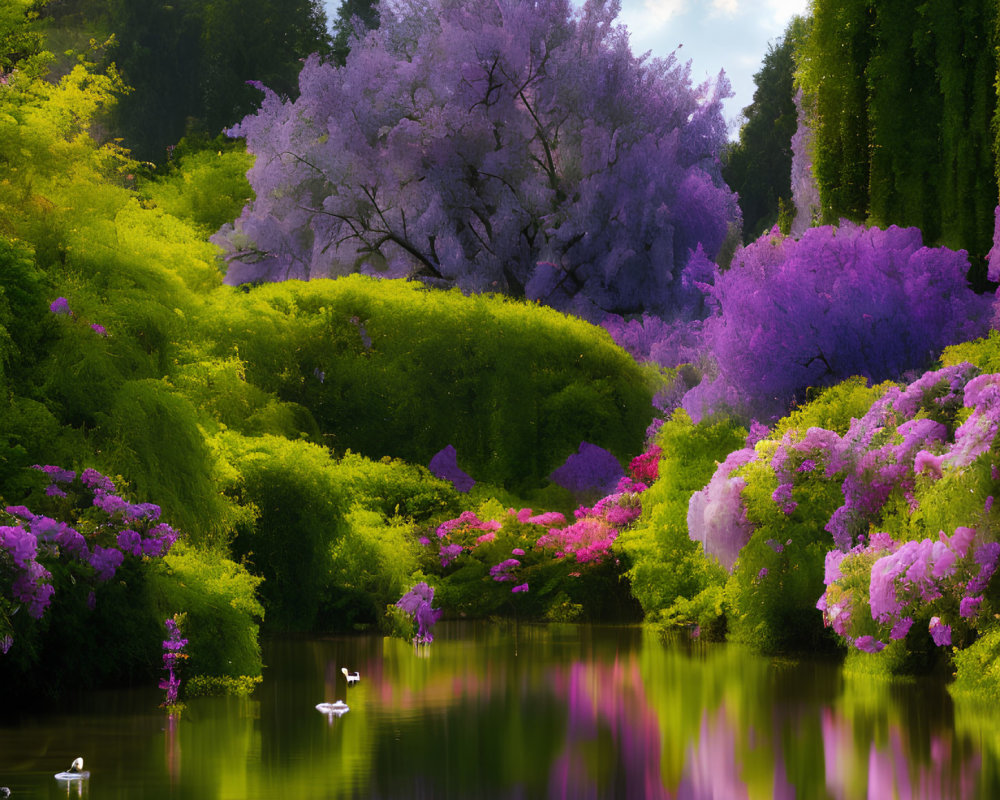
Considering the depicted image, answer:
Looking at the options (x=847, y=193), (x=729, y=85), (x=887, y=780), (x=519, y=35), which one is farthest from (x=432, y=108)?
(x=887, y=780)

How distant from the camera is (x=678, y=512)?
20625 millimetres

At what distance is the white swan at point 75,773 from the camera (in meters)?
9.20

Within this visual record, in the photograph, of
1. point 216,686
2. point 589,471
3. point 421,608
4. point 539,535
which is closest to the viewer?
point 216,686

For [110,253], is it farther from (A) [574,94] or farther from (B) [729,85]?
(B) [729,85]

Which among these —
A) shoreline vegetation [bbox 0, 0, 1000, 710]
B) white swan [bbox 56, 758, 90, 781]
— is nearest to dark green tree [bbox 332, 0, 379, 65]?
shoreline vegetation [bbox 0, 0, 1000, 710]

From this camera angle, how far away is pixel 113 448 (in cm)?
1329

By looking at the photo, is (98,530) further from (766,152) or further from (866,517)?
(766,152)

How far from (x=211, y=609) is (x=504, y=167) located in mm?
22656

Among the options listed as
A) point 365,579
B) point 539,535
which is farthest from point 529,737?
point 539,535

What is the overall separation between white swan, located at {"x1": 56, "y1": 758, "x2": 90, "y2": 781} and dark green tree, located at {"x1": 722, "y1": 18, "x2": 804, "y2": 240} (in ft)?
140

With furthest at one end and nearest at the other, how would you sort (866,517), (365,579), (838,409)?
(365,579), (838,409), (866,517)

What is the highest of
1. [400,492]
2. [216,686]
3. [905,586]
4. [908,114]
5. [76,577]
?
[908,114]

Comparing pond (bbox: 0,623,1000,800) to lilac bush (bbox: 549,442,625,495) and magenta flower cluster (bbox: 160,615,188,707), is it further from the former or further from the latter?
lilac bush (bbox: 549,442,625,495)

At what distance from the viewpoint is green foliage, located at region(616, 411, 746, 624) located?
2053 centimetres
